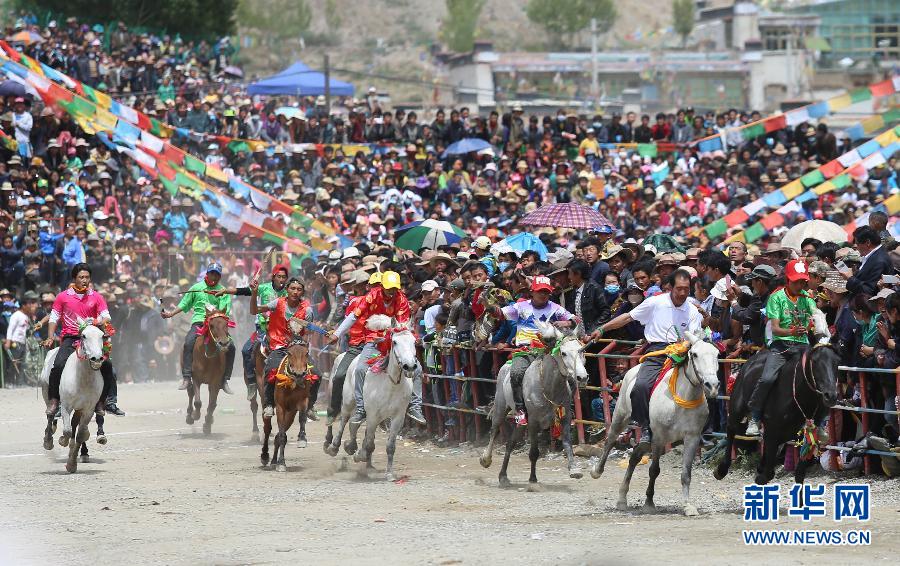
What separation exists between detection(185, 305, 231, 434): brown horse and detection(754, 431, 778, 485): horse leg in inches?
406

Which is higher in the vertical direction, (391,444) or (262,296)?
(262,296)

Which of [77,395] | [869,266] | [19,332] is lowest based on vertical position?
[77,395]

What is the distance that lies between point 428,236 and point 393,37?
11042 centimetres

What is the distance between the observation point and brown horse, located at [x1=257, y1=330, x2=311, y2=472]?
57.7 feet

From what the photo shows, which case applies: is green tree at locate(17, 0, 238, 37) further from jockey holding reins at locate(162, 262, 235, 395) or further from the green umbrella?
jockey holding reins at locate(162, 262, 235, 395)

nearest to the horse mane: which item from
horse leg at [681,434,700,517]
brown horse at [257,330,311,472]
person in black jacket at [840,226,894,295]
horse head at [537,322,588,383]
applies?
brown horse at [257,330,311,472]

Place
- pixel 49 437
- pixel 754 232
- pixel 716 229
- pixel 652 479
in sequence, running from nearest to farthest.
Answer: pixel 652 479 < pixel 49 437 < pixel 754 232 < pixel 716 229

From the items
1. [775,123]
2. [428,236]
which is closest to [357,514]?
[428,236]

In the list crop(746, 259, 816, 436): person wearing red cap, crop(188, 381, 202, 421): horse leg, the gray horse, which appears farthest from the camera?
crop(188, 381, 202, 421): horse leg

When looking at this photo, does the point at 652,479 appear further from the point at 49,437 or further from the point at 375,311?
the point at 49,437

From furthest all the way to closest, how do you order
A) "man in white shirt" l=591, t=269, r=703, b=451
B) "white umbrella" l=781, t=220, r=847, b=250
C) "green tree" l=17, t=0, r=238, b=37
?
"green tree" l=17, t=0, r=238, b=37, "white umbrella" l=781, t=220, r=847, b=250, "man in white shirt" l=591, t=269, r=703, b=451

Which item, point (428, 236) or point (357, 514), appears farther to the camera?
point (428, 236)

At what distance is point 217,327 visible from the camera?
22.0m

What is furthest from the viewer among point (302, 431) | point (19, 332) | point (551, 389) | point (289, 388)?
point (19, 332)
